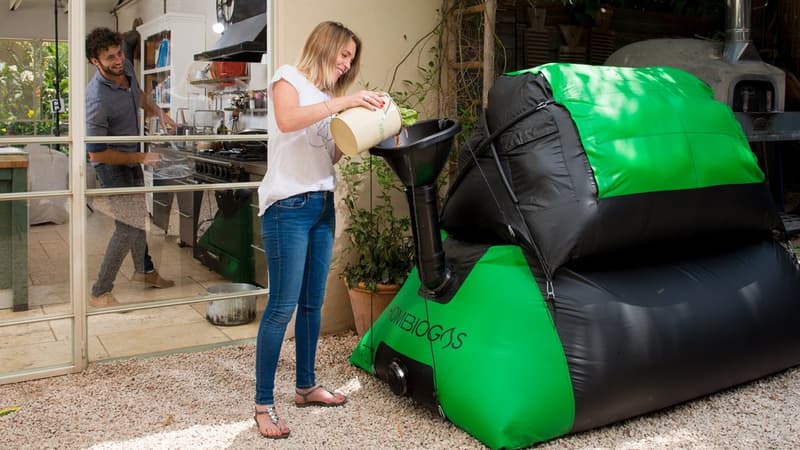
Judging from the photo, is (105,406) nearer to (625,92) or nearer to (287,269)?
(287,269)

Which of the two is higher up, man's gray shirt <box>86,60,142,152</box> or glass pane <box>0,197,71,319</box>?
man's gray shirt <box>86,60,142,152</box>

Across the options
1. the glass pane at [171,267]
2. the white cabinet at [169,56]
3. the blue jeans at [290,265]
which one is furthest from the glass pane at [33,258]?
the blue jeans at [290,265]

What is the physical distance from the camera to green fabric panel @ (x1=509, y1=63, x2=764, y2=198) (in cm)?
288

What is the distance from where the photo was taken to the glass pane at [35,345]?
10.8 feet

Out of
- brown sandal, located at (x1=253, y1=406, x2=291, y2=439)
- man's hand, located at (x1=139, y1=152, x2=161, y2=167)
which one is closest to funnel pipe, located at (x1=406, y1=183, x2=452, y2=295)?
brown sandal, located at (x1=253, y1=406, x2=291, y2=439)

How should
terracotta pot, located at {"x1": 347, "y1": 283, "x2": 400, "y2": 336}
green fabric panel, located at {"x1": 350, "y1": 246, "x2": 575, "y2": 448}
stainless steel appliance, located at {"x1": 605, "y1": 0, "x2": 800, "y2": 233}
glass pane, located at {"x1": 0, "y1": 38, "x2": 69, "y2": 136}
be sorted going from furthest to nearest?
1. stainless steel appliance, located at {"x1": 605, "y1": 0, "x2": 800, "y2": 233}
2. terracotta pot, located at {"x1": 347, "y1": 283, "x2": 400, "y2": 336}
3. glass pane, located at {"x1": 0, "y1": 38, "x2": 69, "y2": 136}
4. green fabric panel, located at {"x1": 350, "y1": 246, "x2": 575, "y2": 448}

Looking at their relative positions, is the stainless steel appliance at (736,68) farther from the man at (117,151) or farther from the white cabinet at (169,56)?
the man at (117,151)

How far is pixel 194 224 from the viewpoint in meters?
3.63

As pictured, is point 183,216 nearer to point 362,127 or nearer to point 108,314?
point 108,314

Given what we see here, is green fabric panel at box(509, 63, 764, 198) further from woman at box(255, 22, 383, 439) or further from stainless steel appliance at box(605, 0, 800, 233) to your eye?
stainless steel appliance at box(605, 0, 800, 233)

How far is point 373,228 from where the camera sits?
153 inches

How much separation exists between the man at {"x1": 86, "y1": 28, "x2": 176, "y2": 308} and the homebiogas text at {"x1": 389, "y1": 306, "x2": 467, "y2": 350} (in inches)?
46.2

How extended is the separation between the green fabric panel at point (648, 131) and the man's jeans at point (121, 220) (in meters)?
1.76

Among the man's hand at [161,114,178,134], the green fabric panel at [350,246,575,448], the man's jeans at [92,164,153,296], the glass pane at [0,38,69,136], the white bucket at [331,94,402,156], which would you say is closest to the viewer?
the white bucket at [331,94,402,156]
